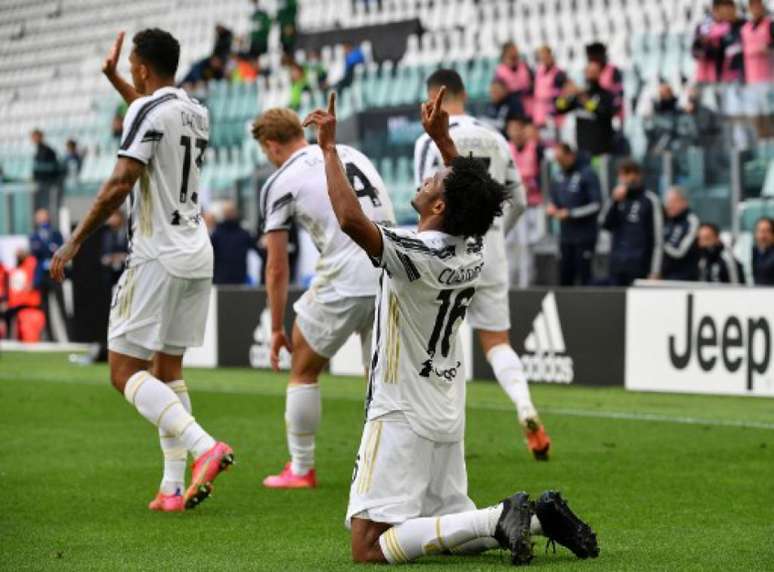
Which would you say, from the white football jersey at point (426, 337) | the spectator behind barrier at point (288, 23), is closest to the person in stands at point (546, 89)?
the spectator behind barrier at point (288, 23)

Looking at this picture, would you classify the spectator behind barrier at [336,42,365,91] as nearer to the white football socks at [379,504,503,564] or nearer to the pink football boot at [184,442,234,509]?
the pink football boot at [184,442,234,509]

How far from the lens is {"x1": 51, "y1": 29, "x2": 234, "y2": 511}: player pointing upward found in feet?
26.4

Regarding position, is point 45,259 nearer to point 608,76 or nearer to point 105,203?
point 608,76

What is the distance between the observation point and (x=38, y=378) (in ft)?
56.4

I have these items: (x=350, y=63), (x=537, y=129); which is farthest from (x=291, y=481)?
(x=350, y=63)

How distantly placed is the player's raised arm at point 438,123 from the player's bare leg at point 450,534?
145cm

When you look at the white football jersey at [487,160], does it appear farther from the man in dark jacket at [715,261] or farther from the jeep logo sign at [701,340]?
the man in dark jacket at [715,261]

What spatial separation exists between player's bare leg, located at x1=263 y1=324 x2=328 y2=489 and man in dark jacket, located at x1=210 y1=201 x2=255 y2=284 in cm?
1132

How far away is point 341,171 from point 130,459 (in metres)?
4.63

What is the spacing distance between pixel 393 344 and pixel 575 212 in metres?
10.9

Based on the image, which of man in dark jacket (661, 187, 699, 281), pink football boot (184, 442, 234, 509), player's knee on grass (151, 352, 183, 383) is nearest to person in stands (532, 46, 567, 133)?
man in dark jacket (661, 187, 699, 281)

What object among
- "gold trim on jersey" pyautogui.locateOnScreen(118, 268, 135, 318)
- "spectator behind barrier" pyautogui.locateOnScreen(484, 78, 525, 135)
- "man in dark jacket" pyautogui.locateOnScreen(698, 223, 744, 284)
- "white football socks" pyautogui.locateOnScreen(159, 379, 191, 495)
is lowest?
"white football socks" pyautogui.locateOnScreen(159, 379, 191, 495)

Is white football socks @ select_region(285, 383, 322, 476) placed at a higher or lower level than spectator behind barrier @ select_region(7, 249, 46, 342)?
higher

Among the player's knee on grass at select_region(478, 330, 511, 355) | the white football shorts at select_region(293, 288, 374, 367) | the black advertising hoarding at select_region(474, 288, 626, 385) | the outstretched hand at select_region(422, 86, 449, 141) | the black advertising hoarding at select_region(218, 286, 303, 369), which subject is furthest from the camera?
the black advertising hoarding at select_region(218, 286, 303, 369)
